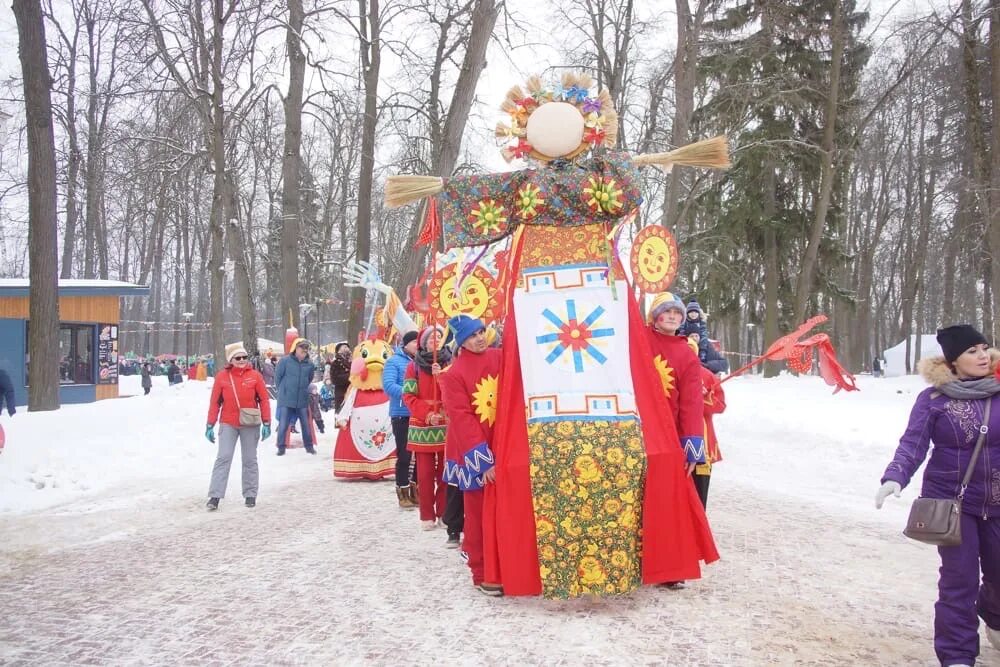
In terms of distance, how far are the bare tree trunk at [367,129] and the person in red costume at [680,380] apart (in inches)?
441

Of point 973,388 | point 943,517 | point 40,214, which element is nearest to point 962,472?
point 943,517

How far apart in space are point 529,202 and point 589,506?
185 cm

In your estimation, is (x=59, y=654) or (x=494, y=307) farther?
(x=494, y=307)

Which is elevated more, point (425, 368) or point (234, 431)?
point (425, 368)

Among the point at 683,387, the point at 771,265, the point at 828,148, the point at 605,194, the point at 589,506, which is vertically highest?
the point at 828,148

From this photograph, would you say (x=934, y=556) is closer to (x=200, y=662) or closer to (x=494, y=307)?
(x=494, y=307)

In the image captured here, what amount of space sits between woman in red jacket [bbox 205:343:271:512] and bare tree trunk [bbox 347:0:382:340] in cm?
766

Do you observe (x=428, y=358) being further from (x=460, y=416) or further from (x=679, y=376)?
Result: (x=679, y=376)

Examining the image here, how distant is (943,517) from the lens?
3531 millimetres

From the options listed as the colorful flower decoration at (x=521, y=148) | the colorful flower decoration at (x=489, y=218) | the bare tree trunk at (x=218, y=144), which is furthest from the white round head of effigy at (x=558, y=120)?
the bare tree trunk at (x=218, y=144)

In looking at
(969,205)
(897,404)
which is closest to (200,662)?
(897,404)

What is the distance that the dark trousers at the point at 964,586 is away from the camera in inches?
139

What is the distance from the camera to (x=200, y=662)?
378 cm

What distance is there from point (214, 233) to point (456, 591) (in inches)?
554
